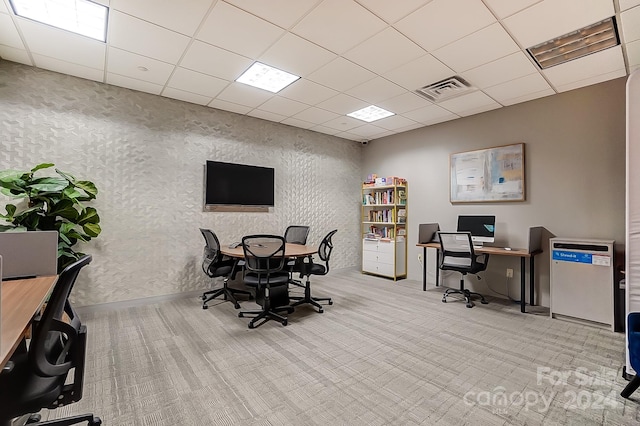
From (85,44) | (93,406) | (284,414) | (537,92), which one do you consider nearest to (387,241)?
(537,92)

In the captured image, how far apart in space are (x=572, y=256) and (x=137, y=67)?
5.60m

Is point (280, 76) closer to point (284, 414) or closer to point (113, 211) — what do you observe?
point (113, 211)

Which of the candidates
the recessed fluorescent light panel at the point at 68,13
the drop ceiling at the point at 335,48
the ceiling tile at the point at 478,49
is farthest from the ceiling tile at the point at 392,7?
the recessed fluorescent light panel at the point at 68,13

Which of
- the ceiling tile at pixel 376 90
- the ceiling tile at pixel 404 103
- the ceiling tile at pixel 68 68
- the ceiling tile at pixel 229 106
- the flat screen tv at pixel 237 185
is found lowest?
the flat screen tv at pixel 237 185

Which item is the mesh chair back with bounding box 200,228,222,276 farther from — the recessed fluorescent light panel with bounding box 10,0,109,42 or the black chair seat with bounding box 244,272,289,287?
the recessed fluorescent light panel with bounding box 10,0,109,42

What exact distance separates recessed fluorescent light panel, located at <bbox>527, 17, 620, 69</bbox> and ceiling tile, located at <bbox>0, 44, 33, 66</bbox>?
17.3ft

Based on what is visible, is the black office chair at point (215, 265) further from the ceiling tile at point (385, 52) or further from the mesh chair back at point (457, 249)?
the mesh chair back at point (457, 249)

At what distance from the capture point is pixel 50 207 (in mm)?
3109

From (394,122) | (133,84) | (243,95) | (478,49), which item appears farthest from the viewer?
(394,122)

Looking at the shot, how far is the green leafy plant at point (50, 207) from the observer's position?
2924 millimetres

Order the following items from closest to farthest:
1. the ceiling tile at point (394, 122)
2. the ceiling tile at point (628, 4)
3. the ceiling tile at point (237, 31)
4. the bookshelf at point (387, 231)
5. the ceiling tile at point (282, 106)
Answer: the ceiling tile at point (628, 4) < the ceiling tile at point (237, 31) < the ceiling tile at point (282, 106) < the ceiling tile at point (394, 122) < the bookshelf at point (387, 231)

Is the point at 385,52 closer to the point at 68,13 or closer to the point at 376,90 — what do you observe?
the point at 376,90

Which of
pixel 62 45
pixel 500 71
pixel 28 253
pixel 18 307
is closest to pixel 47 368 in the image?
pixel 18 307

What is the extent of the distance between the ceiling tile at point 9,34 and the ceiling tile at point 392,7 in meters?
3.11
